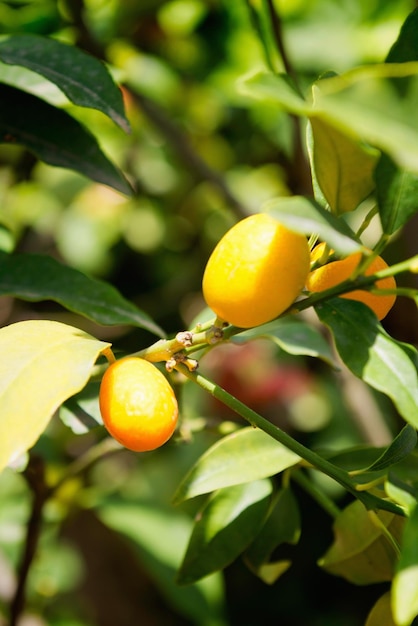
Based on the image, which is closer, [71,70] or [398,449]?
[398,449]

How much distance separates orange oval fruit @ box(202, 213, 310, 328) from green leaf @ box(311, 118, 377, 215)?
5 centimetres

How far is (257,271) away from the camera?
0.45 metres

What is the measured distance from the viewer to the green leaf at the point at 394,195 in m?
0.48

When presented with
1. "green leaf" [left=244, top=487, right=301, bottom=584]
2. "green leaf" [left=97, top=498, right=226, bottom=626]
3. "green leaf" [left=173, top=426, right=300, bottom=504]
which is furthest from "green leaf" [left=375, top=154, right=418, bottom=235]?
"green leaf" [left=97, top=498, right=226, bottom=626]


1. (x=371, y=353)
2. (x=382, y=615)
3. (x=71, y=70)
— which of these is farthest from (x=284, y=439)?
(x=71, y=70)

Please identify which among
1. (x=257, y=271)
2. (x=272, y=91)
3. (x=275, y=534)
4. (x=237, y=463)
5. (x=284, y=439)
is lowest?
(x=275, y=534)

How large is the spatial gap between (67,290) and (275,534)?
30cm

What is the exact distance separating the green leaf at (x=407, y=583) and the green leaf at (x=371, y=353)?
7 cm

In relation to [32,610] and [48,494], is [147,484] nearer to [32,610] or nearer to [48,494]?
[32,610]

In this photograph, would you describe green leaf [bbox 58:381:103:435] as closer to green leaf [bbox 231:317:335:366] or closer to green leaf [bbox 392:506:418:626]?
green leaf [bbox 231:317:335:366]

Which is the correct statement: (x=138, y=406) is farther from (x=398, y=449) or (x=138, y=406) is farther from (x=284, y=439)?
(x=398, y=449)

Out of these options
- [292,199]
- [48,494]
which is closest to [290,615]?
[48,494]

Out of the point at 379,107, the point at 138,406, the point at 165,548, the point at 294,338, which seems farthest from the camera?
the point at 165,548

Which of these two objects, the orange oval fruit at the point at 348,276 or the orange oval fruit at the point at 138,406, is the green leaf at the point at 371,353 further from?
the orange oval fruit at the point at 138,406
